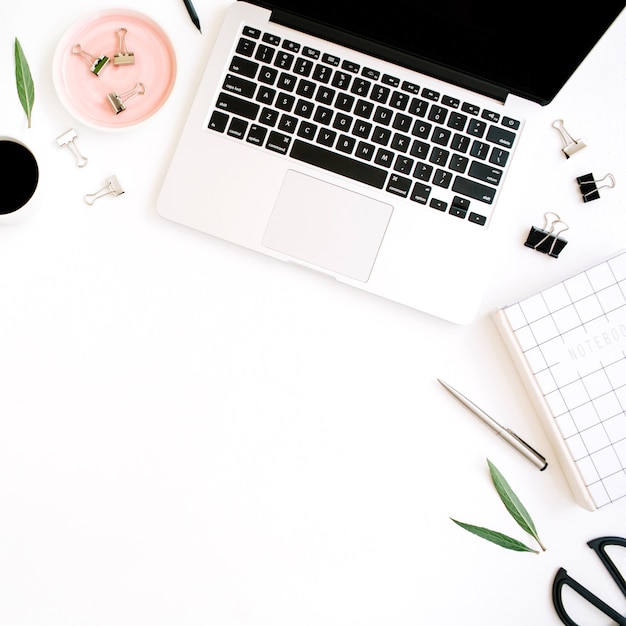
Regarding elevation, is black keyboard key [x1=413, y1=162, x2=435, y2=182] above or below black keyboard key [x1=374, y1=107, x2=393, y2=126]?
below

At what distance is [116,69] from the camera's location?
75 centimetres

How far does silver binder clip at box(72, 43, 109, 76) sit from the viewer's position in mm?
742

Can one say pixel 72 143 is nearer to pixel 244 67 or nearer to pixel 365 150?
pixel 244 67

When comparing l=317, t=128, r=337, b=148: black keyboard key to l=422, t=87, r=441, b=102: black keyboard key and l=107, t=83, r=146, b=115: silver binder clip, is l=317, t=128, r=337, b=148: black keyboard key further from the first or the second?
l=107, t=83, r=146, b=115: silver binder clip

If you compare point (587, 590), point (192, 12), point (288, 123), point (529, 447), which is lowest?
point (587, 590)

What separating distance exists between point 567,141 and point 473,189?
0.51ft

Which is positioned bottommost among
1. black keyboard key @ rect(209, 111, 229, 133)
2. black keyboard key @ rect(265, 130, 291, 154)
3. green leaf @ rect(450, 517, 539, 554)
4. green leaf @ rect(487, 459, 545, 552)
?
green leaf @ rect(450, 517, 539, 554)

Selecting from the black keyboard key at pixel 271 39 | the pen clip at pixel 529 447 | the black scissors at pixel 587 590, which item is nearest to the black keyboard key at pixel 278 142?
the black keyboard key at pixel 271 39

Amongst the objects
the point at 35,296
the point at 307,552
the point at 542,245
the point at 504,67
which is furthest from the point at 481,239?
the point at 35,296

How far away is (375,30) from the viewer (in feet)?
2.36

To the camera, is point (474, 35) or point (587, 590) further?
point (587, 590)

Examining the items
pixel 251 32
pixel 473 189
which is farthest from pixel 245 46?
pixel 473 189

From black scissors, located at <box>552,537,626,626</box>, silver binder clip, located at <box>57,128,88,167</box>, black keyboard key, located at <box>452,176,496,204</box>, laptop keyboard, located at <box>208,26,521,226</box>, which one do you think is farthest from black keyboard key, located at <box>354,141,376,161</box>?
black scissors, located at <box>552,537,626,626</box>

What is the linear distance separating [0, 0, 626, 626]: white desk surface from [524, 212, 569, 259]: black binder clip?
0.02 metres
